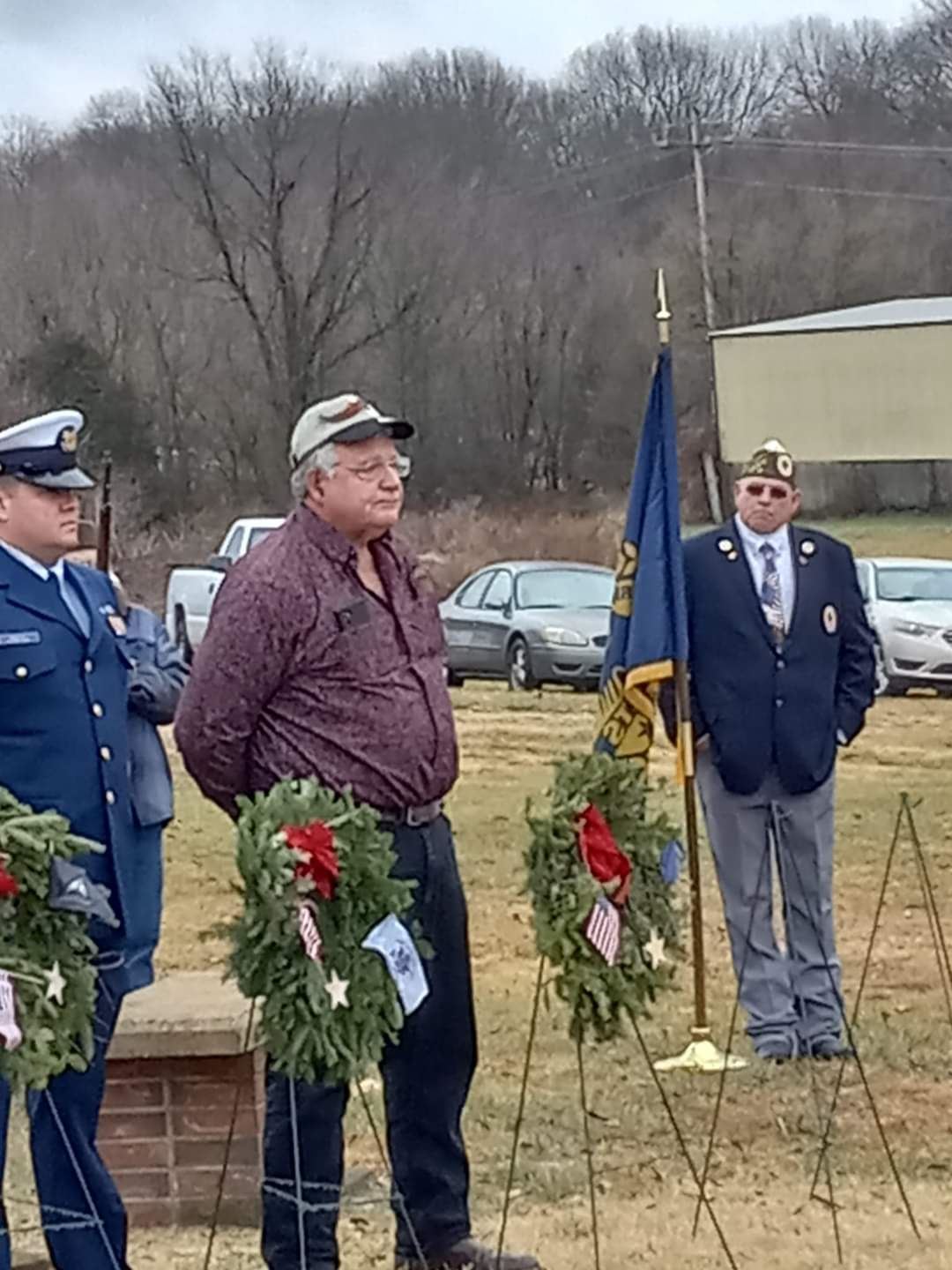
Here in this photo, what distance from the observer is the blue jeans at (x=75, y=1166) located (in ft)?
13.9

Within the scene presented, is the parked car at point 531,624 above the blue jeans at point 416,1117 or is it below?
below

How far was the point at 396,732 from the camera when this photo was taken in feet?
14.1

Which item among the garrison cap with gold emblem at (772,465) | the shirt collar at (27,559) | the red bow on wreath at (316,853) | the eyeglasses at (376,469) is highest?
the eyeglasses at (376,469)

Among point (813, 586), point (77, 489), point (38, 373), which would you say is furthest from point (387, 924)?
point (38, 373)

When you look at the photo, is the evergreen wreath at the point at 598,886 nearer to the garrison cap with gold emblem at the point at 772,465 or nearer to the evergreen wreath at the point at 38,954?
the evergreen wreath at the point at 38,954

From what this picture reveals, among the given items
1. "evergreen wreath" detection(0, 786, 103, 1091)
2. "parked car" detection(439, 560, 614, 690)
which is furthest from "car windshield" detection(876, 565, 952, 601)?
"evergreen wreath" detection(0, 786, 103, 1091)

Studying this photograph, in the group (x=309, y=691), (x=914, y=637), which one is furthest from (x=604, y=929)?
(x=914, y=637)

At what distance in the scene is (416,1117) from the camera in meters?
4.52

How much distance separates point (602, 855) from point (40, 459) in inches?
51.5

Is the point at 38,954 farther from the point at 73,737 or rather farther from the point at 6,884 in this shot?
the point at 73,737

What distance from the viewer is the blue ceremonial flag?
6195mm

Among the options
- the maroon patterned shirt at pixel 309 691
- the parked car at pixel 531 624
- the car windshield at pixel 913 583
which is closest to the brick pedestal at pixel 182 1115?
the maroon patterned shirt at pixel 309 691

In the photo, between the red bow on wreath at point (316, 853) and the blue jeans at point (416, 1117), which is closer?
the red bow on wreath at point (316, 853)

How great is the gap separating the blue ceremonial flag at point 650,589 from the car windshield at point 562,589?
13681mm
